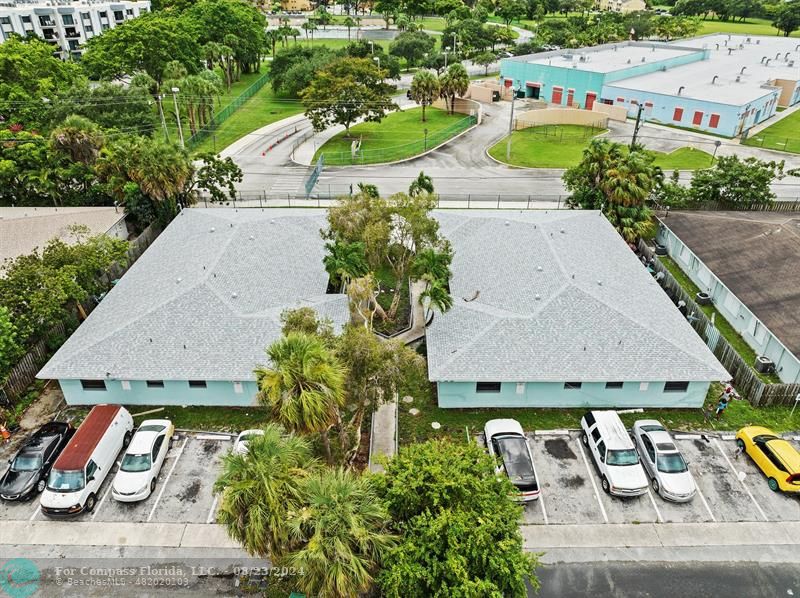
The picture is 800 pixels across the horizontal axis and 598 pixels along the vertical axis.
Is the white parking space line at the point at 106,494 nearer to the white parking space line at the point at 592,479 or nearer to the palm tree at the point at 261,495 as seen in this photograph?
the palm tree at the point at 261,495

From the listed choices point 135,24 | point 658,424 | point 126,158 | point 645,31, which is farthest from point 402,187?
point 645,31

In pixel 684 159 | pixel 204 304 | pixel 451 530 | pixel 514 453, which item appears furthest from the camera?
pixel 684 159

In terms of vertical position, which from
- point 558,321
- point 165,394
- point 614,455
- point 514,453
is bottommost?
point 165,394

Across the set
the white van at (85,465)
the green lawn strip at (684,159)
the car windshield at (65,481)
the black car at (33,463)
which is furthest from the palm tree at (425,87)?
the car windshield at (65,481)

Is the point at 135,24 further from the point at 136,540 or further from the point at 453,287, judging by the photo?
the point at 136,540

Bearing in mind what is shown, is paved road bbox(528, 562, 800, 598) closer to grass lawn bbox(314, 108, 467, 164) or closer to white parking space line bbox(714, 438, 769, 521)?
white parking space line bbox(714, 438, 769, 521)

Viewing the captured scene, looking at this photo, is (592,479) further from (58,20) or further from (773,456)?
(58,20)

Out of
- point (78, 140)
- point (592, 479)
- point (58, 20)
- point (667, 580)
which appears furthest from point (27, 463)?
point (58, 20)

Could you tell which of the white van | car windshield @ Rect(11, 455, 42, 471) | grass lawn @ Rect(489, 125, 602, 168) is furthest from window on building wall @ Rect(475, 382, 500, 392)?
grass lawn @ Rect(489, 125, 602, 168)
